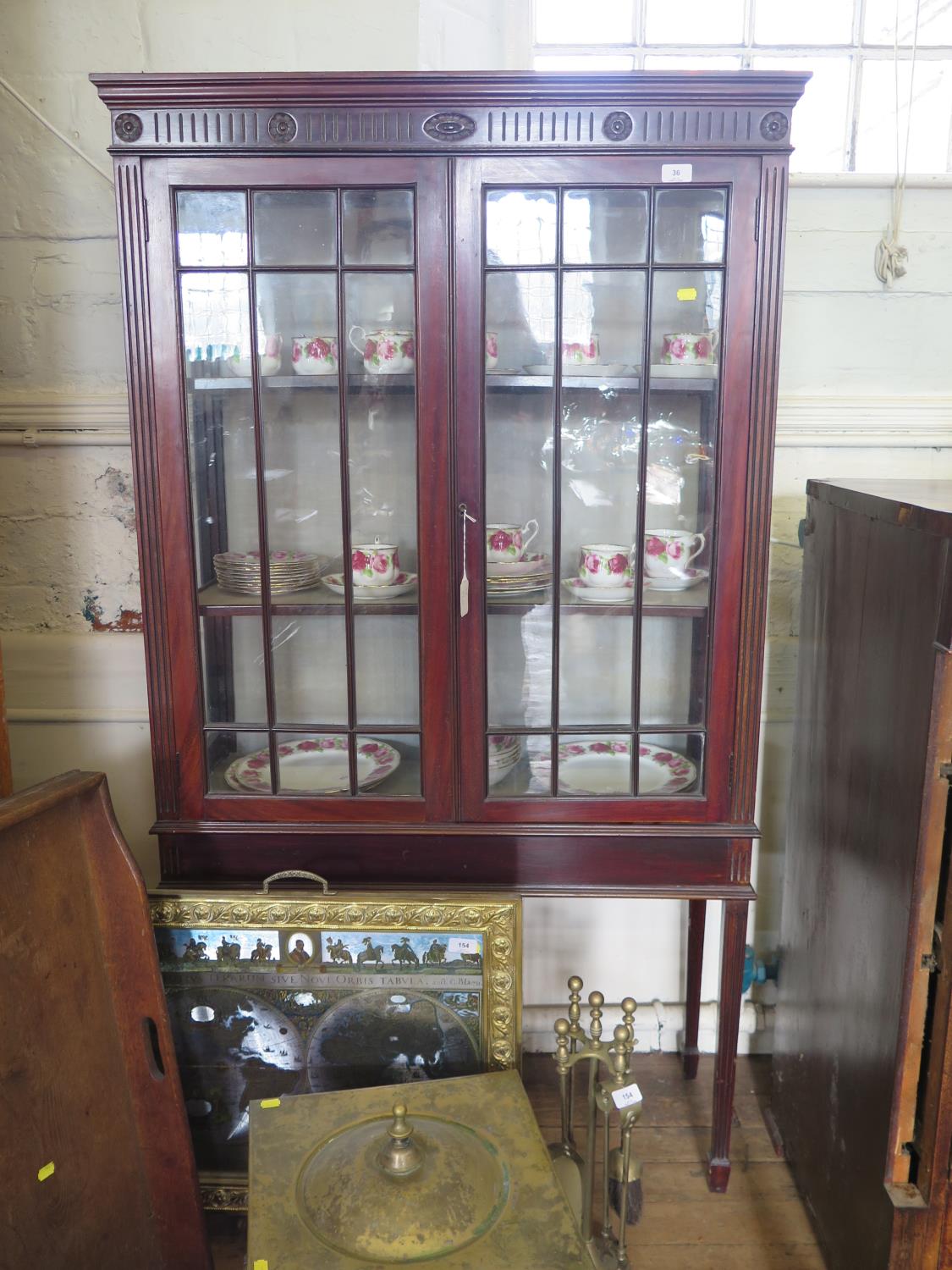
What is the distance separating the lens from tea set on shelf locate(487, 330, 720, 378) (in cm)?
152

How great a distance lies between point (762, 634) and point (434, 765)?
1.90 ft

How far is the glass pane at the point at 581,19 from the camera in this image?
2.02m

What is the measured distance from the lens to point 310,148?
146 cm

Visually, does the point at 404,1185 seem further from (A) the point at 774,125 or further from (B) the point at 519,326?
(A) the point at 774,125

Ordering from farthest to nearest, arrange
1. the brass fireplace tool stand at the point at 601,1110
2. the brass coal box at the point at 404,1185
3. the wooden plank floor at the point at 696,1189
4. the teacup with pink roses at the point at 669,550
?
1. the wooden plank floor at the point at 696,1189
2. the teacup with pink roses at the point at 669,550
3. the brass fireplace tool stand at the point at 601,1110
4. the brass coal box at the point at 404,1185

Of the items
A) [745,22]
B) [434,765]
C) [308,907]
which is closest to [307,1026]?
[308,907]

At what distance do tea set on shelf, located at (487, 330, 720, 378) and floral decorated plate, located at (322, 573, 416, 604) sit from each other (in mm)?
355

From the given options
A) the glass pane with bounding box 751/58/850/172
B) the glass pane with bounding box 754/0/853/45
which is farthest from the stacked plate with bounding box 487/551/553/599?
the glass pane with bounding box 754/0/853/45

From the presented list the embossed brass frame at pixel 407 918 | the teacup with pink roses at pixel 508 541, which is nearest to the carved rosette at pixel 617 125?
the teacup with pink roses at pixel 508 541

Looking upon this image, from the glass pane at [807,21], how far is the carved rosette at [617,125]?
33.6 inches

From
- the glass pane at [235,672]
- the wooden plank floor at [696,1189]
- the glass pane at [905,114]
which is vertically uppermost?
the glass pane at [905,114]

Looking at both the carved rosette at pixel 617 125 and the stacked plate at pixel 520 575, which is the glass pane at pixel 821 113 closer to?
the carved rosette at pixel 617 125

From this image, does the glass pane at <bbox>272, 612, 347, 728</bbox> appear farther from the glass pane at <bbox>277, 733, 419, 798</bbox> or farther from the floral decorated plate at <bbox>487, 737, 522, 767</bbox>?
the floral decorated plate at <bbox>487, 737, 522, 767</bbox>

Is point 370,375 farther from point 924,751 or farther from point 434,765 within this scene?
point 924,751
